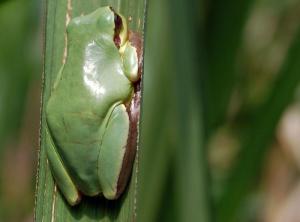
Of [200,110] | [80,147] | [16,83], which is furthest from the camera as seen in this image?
[16,83]

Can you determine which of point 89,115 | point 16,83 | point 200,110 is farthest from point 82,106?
point 16,83

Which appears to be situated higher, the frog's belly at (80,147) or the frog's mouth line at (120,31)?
the frog's mouth line at (120,31)

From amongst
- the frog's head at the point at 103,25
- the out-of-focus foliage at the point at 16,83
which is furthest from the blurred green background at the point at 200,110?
the frog's head at the point at 103,25

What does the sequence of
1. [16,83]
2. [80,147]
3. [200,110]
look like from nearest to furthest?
[80,147]
[200,110]
[16,83]

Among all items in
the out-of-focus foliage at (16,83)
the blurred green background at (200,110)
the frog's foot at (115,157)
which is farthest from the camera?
the out-of-focus foliage at (16,83)

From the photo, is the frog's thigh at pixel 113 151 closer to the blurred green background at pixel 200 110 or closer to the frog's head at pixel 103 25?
the frog's head at pixel 103 25

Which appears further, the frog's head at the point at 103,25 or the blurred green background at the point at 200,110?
the blurred green background at the point at 200,110

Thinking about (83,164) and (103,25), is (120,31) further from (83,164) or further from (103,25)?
(83,164)

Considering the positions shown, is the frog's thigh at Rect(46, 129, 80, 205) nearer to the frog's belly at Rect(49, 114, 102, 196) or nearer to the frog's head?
the frog's belly at Rect(49, 114, 102, 196)
